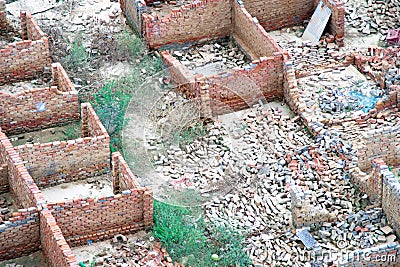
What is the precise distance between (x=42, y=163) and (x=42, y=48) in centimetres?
392

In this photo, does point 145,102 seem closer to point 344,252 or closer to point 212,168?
point 212,168

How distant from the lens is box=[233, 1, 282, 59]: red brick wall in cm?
2742

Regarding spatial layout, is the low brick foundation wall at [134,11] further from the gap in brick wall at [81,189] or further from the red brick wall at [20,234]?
the red brick wall at [20,234]

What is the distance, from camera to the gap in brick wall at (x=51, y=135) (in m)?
26.2

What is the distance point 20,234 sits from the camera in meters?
23.1

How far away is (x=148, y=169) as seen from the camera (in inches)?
986

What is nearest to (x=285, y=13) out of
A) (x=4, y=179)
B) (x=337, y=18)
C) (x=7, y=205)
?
(x=337, y=18)

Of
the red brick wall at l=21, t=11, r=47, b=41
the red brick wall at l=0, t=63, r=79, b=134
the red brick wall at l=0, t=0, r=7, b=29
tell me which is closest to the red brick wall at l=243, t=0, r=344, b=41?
the red brick wall at l=21, t=11, r=47, b=41

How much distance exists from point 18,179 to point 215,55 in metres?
6.51

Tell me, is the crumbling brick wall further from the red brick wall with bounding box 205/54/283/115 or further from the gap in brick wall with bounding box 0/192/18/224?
the red brick wall with bounding box 205/54/283/115

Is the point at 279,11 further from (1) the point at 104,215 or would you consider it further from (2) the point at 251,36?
(1) the point at 104,215

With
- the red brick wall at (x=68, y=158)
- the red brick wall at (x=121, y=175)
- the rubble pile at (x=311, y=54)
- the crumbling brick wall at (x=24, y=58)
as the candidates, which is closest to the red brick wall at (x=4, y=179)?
the red brick wall at (x=68, y=158)

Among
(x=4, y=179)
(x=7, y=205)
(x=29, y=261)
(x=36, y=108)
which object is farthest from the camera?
(x=36, y=108)

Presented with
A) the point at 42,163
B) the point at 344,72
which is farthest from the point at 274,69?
the point at 42,163
